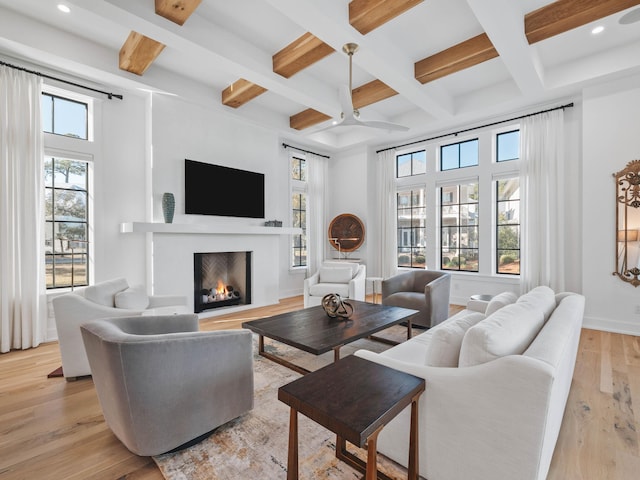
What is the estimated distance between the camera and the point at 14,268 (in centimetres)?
321

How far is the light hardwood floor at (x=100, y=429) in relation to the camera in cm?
156

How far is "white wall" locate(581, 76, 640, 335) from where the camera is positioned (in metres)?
3.71

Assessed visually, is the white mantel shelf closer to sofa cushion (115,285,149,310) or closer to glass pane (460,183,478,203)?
sofa cushion (115,285,149,310)

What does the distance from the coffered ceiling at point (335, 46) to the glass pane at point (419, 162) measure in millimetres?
1224

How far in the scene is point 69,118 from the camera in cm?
377

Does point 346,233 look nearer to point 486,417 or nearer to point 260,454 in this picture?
point 260,454

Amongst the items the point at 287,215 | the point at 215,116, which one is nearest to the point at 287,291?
the point at 287,215

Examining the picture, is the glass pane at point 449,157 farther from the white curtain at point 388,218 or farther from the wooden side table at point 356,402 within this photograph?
the wooden side table at point 356,402


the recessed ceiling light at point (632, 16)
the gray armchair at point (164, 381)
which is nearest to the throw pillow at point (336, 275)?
the gray armchair at point (164, 381)

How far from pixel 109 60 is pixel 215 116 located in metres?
1.47

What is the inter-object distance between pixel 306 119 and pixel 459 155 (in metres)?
2.75

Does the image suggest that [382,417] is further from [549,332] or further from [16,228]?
[16,228]

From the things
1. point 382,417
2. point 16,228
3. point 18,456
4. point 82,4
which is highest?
point 82,4

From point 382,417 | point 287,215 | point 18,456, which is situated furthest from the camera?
point 287,215
